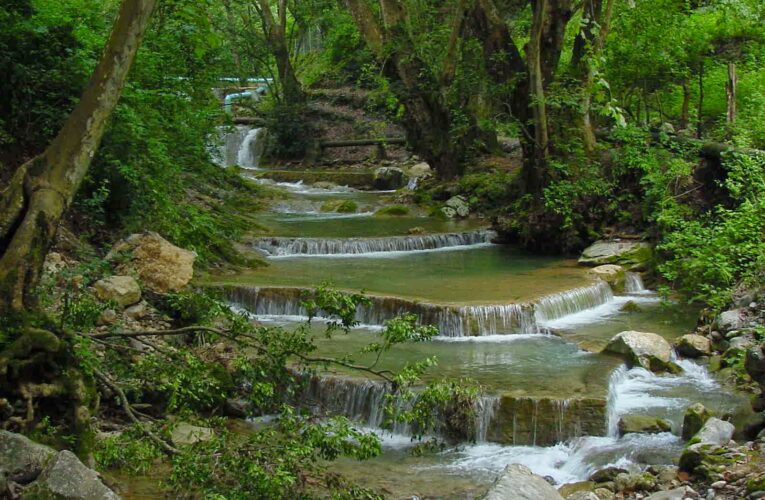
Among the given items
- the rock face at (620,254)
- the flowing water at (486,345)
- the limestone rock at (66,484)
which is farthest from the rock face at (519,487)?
the rock face at (620,254)

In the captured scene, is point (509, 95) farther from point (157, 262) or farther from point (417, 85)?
point (157, 262)

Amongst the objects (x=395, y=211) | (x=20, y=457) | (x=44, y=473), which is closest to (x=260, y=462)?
(x=44, y=473)

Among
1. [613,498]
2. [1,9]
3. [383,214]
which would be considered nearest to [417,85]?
[383,214]

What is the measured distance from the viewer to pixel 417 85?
19141 millimetres

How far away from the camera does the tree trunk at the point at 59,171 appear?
218 inches

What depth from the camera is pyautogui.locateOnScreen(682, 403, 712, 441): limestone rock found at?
7.47 meters

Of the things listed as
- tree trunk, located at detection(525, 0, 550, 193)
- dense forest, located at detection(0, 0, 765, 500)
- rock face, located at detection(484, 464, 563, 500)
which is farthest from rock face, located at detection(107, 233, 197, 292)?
tree trunk, located at detection(525, 0, 550, 193)

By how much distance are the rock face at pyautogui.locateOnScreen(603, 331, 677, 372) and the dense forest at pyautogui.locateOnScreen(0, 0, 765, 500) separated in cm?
4

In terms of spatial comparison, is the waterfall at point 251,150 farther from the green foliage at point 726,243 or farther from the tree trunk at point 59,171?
the tree trunk at point 59,171

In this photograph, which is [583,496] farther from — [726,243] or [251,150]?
[251,150]

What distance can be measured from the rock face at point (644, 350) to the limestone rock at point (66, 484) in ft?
21.4

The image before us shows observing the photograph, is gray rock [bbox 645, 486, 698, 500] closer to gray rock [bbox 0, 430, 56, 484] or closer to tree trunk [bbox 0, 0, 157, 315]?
gray rock [bbox 0, 430, 56, 484]

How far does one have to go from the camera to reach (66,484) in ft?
14.7

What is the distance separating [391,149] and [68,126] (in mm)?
21658
